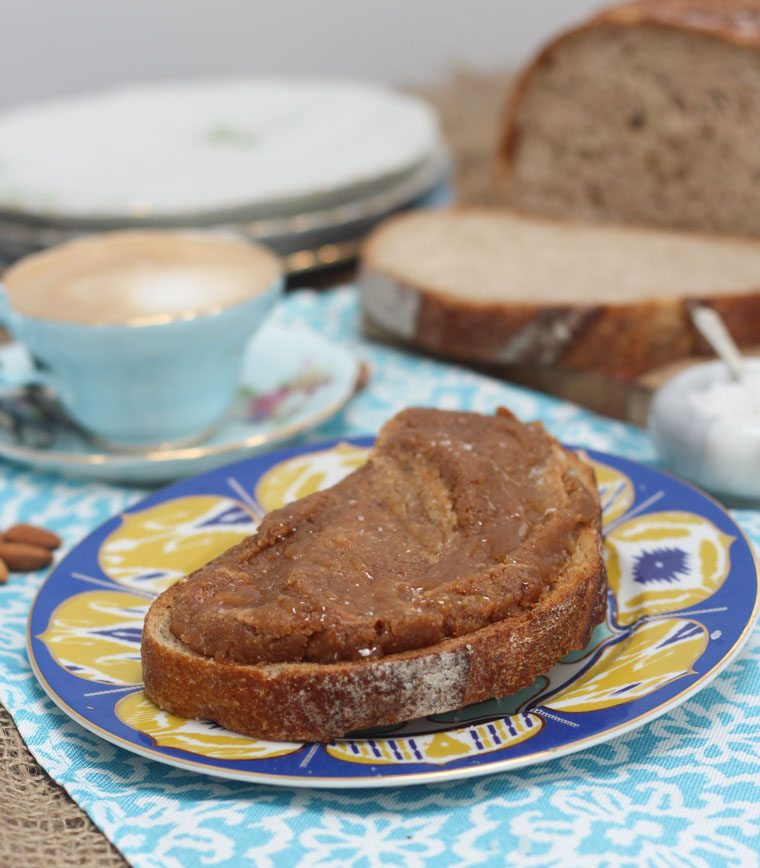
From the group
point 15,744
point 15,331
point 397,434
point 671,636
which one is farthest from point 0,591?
point 671,636

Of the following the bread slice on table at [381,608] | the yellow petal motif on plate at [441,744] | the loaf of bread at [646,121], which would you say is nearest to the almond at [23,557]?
the bread slice on table at [381,608]

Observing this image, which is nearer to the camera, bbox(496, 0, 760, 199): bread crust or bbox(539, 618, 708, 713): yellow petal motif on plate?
bbox(539, 618, 708, 713): yellow petal motif on plate

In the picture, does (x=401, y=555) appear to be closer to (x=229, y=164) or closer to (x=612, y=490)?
(x=612, y=490)

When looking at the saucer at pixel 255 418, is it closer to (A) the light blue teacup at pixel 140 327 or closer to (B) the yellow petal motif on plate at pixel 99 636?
(A) the light blue teacup at pixel 140 327

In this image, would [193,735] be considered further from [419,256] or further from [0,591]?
[419,256]

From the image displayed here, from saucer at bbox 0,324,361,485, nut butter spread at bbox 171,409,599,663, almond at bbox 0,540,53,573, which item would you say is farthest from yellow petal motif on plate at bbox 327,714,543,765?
saucer at bbox 0,324,361,485

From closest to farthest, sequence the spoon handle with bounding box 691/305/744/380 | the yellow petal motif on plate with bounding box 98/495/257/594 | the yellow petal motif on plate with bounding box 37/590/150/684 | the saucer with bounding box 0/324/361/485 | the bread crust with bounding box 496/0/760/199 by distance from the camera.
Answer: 1. the yellow petal motif on plate with bounding box 37/590/150/684
2. the yellow petal motif on plate with bounding box 98/495/257/594
3. the spoon handle with bounding box 691/305/744/380
4. the saucer with bounding box 0/324/361/485
5. the bread crust with bounding box 496/0/760/199

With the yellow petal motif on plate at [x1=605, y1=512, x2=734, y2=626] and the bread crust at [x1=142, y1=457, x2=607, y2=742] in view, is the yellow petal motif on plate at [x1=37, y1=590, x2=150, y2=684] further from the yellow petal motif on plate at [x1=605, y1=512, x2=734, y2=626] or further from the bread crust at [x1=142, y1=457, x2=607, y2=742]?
the yellow petal motif on plate at [x1=605, y1=512, x2=734, y2=626]
